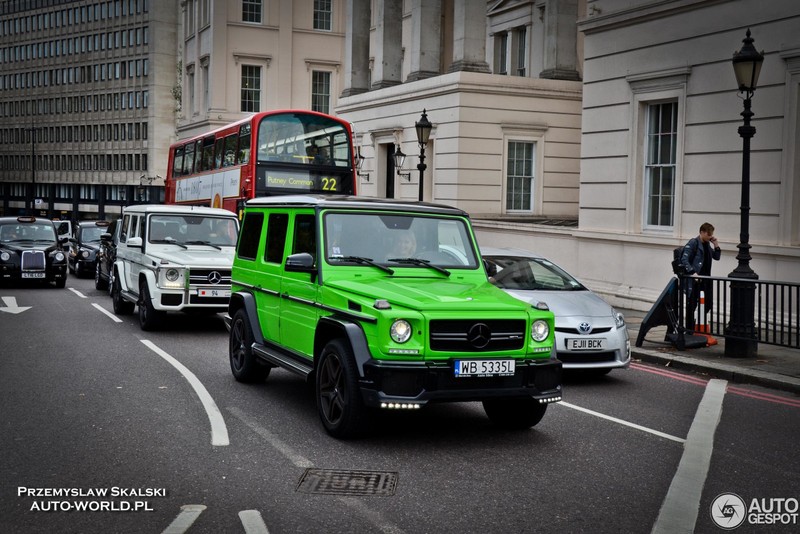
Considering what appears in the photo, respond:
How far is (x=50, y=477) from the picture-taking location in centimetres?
663

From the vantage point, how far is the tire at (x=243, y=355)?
10.4m

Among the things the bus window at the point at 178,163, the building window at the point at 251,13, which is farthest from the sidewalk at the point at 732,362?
the building window at the point at 251,13

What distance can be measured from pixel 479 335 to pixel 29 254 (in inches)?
807

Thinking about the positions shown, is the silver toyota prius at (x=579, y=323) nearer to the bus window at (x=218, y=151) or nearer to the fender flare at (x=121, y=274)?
the fender flare at (x=121, y=274)

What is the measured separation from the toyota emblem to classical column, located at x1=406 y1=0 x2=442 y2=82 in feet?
80.5

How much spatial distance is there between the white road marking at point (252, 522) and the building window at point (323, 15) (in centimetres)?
4695

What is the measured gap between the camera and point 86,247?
102ft

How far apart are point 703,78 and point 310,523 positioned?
15170 millimetres

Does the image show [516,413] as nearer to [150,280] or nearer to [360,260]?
[360,260]

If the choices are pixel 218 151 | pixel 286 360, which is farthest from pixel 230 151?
pixel 286 360

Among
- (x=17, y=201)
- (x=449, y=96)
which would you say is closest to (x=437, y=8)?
(x=449, y=96)

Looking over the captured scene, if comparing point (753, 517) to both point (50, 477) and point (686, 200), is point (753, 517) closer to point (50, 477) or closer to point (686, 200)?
point (50, 477)

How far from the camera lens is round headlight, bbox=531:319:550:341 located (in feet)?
25.7

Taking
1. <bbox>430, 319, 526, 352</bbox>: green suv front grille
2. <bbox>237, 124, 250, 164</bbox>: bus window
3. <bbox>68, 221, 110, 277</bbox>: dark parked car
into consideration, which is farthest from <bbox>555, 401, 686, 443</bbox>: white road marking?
<bbox>68, 221, 110, 277</bbox>: dark parked car
